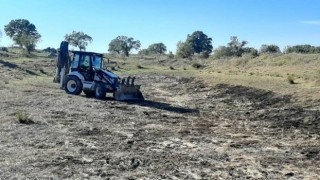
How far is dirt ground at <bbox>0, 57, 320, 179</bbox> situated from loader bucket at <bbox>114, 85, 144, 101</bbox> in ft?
3.99

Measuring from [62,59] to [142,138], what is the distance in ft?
53.7

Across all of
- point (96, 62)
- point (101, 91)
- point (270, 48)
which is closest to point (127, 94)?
point (101, 91)

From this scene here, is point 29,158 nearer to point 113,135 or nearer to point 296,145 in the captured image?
point 113,135

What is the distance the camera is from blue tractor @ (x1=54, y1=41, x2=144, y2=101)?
25.8m

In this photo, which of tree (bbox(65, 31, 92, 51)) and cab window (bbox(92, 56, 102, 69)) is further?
tree (bbox(65, 31, 92, 51))

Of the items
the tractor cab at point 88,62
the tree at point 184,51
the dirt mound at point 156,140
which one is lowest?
the dirt mound at point 156,140

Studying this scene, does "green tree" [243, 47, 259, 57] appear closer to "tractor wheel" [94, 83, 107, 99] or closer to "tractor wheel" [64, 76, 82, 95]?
"tractor wheel" [64, 76, 82, 95]

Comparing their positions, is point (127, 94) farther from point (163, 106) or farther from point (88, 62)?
point (88, 62)

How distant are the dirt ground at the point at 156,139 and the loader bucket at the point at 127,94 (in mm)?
1217

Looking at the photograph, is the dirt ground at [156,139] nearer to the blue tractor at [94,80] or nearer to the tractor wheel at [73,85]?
the blue tractor at [94,80]

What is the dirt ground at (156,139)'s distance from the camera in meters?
10.6

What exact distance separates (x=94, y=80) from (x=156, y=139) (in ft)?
41.3

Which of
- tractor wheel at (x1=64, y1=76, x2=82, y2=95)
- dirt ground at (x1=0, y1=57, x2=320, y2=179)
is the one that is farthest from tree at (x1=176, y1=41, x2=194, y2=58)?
dirt ground at (x1=0, y1=57, x2=320, y2=179)

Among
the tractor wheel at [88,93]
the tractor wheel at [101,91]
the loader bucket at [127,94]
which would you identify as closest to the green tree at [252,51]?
the tractor wheel at [88,93]
